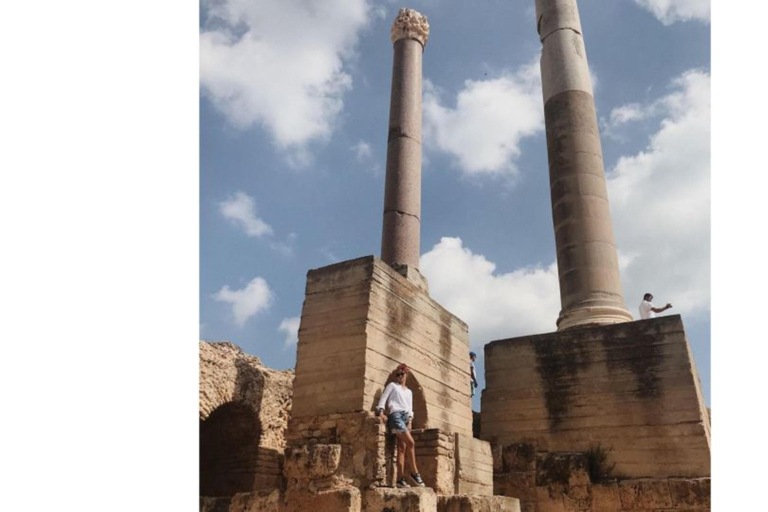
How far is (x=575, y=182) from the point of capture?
1106 centimetres

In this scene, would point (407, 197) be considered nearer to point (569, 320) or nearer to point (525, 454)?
point (569, 320)

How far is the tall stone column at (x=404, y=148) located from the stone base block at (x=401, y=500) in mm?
5604

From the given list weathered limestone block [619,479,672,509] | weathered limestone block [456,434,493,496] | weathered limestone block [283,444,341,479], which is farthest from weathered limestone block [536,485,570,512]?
weathered limestone block [283,444,341,479]

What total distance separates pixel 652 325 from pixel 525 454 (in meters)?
2.65

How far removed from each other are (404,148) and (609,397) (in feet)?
21.3

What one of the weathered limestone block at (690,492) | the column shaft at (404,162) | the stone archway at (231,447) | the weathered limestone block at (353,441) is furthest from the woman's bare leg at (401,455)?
the column shaft at (404,162)

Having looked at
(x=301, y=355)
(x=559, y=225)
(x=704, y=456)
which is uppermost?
(x=559, y=225)

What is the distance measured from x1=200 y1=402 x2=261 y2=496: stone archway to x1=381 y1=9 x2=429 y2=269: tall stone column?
3.80m

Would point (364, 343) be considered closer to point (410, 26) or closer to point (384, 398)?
point (384, 398)

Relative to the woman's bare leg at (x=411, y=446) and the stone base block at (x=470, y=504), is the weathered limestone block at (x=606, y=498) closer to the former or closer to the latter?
the stone base block at (x=470, y=504)

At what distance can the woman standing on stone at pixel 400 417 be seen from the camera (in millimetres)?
6747

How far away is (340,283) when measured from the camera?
802 cm

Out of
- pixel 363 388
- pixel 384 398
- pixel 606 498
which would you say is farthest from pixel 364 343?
pixel 606 498

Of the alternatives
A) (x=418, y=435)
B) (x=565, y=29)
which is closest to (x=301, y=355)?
(x=418, y=435)
